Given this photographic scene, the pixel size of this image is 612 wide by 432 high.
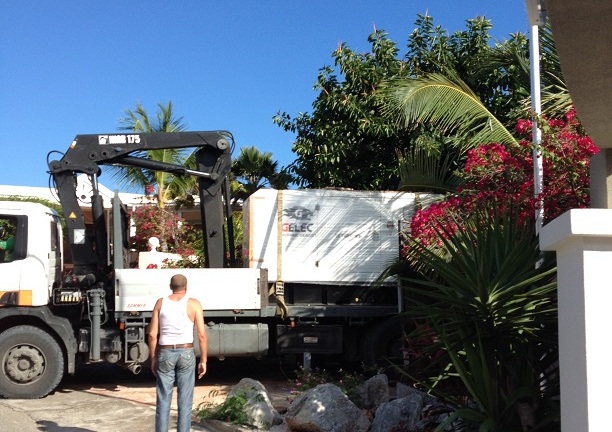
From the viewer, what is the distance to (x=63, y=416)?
9695 millimetres

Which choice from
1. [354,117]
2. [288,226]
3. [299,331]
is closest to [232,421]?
[299,331]

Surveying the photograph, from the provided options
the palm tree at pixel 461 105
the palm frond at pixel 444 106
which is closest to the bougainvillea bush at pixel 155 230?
the palm tree at pixel 461 105

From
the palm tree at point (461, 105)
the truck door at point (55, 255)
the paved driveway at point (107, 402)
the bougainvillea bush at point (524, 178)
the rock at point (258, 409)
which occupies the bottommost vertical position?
the paved driveway at point (107, 402)

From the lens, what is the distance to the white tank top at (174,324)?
24.3 feet

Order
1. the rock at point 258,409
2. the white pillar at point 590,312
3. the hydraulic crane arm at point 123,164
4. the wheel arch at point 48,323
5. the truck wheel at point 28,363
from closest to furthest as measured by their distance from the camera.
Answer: the white pillar at point 590,312 → the rock at point 258,409 → the truck wheel at point 28,363 → the wheel arch at point 48,323 → the hydraulic crane arm at point 123,164

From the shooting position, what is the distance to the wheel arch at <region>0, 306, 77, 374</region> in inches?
428

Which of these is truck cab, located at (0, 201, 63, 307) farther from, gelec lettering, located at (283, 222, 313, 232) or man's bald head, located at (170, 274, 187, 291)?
man's bald head, located at (170, 274, 187, 291)

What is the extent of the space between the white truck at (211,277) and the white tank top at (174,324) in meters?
3.67

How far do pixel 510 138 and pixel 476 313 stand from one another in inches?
240

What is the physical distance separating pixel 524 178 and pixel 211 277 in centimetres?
466

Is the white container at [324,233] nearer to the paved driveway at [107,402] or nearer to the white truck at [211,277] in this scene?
the white truck at [211,277]

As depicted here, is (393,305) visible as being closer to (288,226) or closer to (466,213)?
(288,226)

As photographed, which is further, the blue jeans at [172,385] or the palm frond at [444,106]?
the palm frond at [444,106]

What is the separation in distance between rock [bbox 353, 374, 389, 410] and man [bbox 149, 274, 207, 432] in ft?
7.32
